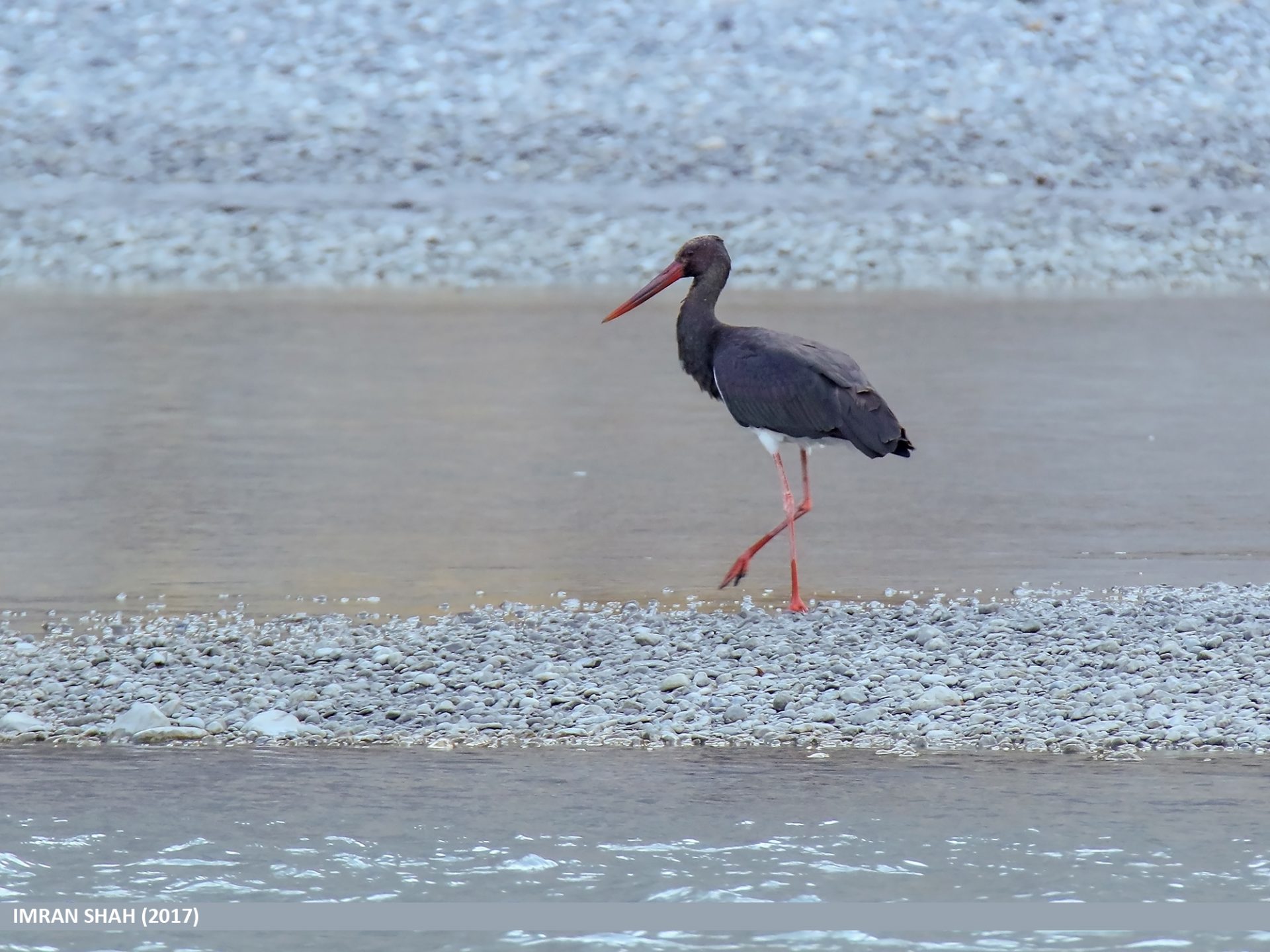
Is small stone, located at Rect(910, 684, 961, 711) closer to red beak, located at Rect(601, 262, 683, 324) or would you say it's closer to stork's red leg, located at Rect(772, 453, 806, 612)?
stork's red leg, located at Rect(772, 453, 806, 612)

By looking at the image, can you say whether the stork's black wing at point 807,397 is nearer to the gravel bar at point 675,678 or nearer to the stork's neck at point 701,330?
the stork's neck at point 701,330

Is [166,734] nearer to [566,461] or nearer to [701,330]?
[701,330]

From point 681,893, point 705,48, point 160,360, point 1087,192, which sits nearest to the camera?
point 681,893

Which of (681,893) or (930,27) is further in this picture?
(930,27)

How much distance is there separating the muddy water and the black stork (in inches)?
19.9

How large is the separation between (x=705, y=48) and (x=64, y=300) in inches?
446

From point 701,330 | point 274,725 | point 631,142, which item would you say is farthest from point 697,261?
point 631,142

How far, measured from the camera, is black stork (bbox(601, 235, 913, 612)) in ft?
23.8

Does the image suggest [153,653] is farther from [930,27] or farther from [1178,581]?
[930,27]

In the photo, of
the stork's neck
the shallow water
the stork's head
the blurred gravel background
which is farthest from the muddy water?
the blurred gravel background

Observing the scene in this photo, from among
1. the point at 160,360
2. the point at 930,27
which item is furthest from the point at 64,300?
the point at 930,27

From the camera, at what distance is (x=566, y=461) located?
32.8 ft

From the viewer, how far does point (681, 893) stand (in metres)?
4.25

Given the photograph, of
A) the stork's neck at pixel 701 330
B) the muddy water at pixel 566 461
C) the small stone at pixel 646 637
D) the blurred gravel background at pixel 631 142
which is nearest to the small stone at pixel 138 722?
the muddy water at pixel 566 461
